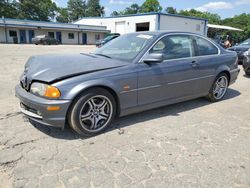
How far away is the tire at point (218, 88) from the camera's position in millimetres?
5066

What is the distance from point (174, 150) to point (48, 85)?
1.92 m

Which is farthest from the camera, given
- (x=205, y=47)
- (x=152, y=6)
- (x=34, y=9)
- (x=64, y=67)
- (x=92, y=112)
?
(x=152, y=6)

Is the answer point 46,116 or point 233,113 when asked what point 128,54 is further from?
point 233,113

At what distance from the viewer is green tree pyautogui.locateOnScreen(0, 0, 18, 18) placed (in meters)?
49.0


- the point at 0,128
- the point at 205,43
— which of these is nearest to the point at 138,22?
the point at 205,43

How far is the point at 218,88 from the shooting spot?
206 inches

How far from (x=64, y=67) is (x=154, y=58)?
4.63ft

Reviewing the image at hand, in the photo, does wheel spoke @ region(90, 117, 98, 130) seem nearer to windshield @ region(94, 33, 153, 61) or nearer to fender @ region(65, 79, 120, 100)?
fender @ region(65, 79, 120, 100)

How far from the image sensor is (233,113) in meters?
4.56

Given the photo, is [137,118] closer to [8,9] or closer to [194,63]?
[194,63]

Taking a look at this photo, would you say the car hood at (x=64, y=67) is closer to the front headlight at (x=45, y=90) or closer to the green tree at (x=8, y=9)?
Answer: the front headlight at (x=45, y=90)

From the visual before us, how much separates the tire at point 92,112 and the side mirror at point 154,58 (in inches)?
34.0

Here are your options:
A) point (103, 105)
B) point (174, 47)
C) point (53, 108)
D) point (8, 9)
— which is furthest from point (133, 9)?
point (53, 108)

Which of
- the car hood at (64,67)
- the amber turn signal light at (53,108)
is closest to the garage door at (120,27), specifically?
the car hood at (64,67)
